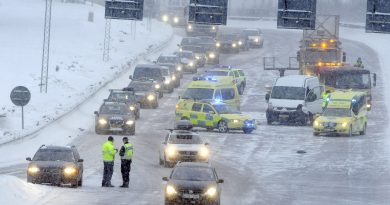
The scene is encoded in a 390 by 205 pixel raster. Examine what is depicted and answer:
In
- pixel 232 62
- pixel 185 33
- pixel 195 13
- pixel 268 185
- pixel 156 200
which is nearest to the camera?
pixel 156 200

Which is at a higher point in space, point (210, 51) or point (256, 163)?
point (210, 51)

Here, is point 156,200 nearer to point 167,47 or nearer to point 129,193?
point 129,193

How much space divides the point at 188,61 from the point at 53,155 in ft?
140

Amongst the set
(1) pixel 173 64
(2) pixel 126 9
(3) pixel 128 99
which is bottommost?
(3) pixel 128 99

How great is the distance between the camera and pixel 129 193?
1228 inches

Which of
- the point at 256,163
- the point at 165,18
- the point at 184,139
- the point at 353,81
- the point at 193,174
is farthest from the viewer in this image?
the point at 165,18

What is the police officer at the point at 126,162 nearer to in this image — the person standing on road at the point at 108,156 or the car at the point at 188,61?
the person standing on road at the point at 108,156

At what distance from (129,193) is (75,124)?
20.6 m

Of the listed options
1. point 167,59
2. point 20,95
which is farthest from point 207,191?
point 167,59

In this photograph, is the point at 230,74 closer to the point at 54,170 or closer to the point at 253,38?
the point at 253,38

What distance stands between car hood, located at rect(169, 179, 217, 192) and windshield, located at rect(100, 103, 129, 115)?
20341 millimetres

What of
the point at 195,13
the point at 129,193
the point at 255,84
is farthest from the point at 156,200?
the point at 255,84

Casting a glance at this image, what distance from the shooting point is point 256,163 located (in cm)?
4094

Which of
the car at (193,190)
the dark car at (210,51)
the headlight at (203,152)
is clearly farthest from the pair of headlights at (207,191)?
the dark car at (210,51)
